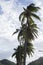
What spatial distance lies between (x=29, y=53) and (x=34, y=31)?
1449 centimetres

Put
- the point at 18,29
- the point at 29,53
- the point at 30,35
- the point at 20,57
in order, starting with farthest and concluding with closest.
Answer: the point at 20,57
the point at 29,53
the point at 18,29
the point at 30,35

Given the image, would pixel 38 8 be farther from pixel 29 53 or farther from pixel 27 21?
pixel 29 53

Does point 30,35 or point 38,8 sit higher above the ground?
point 38,8

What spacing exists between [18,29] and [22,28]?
10.3 ft

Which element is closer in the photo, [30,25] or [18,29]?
[30,25]

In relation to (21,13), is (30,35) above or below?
below

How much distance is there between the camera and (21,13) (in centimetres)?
5016

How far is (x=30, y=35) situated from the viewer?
5006 centimetres

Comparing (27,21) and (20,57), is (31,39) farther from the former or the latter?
(20,57)

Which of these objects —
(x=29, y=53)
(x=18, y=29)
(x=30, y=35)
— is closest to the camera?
(x=30, y=35)

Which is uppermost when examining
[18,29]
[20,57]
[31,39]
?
[20,57]

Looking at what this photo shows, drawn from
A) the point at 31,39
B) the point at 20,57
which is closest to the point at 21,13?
the point at 31,39

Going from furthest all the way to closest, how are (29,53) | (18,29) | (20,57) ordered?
(20,57) < (29,53) < (18,29)

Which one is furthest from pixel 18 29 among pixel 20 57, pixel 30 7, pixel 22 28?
pixel 20 57
